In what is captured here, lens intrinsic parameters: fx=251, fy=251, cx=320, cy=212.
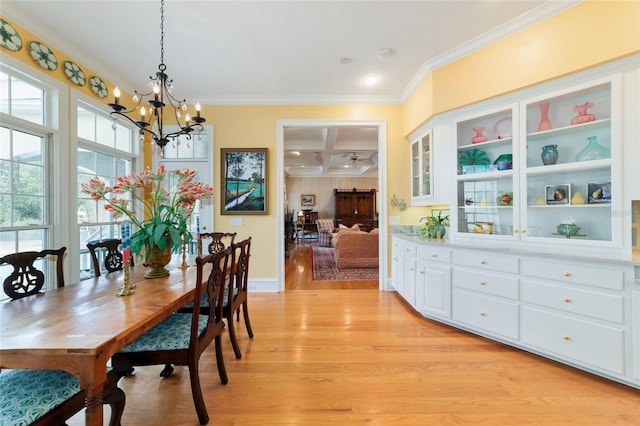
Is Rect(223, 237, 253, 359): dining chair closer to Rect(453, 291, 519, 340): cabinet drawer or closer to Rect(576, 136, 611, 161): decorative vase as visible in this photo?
Rect(453, 291, 519, 340): cabinet drawer

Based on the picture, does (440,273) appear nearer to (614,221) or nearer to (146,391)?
Answer: (614,221)

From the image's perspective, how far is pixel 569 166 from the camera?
216 centimetres

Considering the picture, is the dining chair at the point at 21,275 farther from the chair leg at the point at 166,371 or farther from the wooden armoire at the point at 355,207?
the wooden armoire at the point at 355,207

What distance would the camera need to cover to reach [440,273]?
2711 millimetres

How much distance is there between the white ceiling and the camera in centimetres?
217

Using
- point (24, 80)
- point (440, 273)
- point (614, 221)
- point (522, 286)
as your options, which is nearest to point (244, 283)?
point (440, 273)

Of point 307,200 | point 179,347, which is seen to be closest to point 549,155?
point 179,347

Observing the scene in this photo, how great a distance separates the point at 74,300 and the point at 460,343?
301 centimetres

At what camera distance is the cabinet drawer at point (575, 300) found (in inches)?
70.1

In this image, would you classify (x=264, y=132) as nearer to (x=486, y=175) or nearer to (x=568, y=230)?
(x=486, y=175)

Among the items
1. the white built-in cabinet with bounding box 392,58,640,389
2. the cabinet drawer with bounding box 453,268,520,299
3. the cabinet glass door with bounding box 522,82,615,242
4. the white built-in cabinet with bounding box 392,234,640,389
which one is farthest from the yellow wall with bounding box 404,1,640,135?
the cabinet drawer with bounding box 453,268,520,299

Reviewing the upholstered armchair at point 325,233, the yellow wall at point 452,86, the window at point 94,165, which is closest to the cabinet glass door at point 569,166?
the yellow wall at point 452,86

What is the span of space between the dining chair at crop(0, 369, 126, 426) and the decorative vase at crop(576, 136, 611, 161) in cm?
368

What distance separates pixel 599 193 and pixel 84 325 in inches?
143
